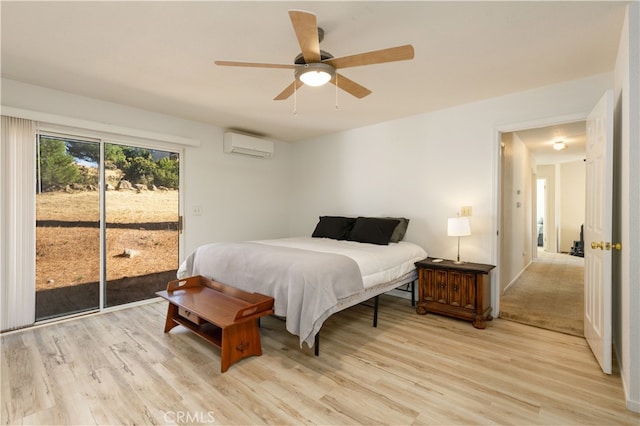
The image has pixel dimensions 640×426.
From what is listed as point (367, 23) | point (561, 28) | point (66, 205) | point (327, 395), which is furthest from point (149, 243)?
point (561, 28)

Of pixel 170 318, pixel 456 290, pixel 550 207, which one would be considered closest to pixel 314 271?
pixel 170 318

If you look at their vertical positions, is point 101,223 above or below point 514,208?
below

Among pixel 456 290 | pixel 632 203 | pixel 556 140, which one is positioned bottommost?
pixel 456 290

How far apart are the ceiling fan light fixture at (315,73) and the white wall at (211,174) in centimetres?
266

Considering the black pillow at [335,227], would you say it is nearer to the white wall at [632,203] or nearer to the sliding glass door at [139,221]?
the sliding glass door at [139,221]

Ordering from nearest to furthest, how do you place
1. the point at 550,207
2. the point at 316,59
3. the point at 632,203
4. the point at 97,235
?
1. the point at 632,203
2. the point at 316,59
3. the point at 97,235
4. the point at 550,207

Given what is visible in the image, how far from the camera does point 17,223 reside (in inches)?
113

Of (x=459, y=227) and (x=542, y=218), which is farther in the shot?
(x=542, y=218)

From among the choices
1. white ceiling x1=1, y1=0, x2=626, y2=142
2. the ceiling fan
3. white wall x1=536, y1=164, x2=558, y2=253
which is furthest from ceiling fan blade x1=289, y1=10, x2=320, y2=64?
white wall x1=536, y1=164, x2=558, y2=253

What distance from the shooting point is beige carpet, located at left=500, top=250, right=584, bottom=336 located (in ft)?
10.3

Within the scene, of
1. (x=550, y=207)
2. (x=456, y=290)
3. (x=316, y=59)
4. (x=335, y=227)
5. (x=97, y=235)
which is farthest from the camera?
(x=550, y=207)

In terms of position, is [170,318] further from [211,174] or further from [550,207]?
[550,207]

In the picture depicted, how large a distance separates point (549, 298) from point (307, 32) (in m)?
4.43

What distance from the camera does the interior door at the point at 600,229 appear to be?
207cm
